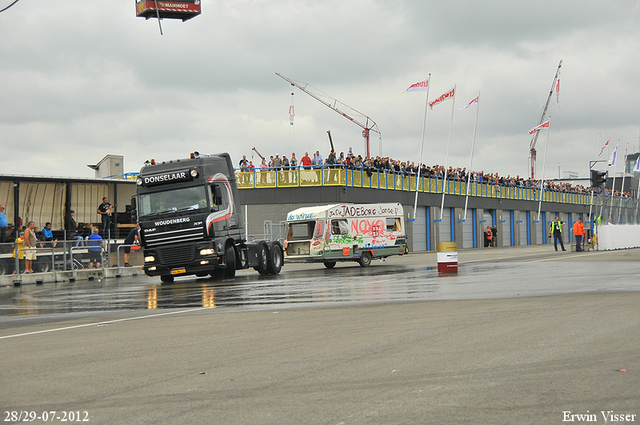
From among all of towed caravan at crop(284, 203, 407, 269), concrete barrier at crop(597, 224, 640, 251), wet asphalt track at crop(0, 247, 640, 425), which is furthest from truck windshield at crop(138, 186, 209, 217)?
concrete barrier at crop(597, 224, 640, 251)

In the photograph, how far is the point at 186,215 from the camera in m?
20.7

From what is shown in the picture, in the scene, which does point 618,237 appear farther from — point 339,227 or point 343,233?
point 339,227

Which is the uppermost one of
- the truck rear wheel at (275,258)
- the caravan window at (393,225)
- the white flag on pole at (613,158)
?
the white flag on pole at (613,158)

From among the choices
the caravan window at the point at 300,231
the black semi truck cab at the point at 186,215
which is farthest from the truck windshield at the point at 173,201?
the caravan window at the point at 300,231

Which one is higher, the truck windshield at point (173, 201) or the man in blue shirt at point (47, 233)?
the truck windshield at point (173, 201)

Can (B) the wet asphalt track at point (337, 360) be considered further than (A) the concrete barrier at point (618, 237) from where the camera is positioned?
No

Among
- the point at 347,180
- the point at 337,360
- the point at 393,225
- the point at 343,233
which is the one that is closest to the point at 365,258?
the point at 343,233

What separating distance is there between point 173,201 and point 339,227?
9.07 meters

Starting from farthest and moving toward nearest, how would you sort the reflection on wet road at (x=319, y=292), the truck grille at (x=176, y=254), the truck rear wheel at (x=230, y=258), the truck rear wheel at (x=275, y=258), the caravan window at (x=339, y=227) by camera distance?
the caravan window at (x=339, y=227), the truck rear wheel at (x=275, y=258), the truck rear wheel at (x=230, y=258), the truck grille at (x=176, y=254), the reflection on wet road at (x=319, y=292)

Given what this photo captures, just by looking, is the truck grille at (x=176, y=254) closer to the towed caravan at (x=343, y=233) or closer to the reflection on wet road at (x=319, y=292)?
the reflection on wet road at (x=319, y=292)

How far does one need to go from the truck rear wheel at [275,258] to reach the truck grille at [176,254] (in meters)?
4.05

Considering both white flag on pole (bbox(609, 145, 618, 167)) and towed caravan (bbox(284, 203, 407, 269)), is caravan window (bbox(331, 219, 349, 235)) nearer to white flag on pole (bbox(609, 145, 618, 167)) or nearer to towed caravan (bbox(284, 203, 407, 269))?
towed caravan (bbox(284, 203, 407, 269))

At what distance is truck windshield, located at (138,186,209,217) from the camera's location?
67.9 ft

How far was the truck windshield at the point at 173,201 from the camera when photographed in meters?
20.7
